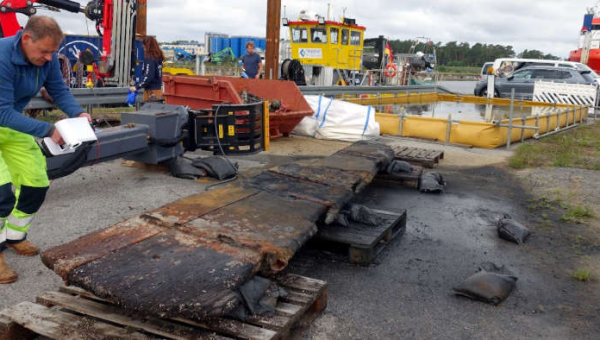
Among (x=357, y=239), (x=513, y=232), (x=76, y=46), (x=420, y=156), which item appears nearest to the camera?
(x=357, y=239)

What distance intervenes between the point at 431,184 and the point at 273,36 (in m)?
6.82

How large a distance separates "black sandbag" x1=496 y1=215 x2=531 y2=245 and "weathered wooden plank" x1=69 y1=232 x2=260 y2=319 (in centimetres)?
302

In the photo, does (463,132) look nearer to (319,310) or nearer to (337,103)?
(337,103)

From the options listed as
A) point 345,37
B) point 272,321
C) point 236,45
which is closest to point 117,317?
point 272,321

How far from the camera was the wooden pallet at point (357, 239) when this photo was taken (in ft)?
13.4

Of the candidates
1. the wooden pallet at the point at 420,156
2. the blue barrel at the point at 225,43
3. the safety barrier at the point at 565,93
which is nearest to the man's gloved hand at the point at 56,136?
the wooden pallet at the point at 420,156

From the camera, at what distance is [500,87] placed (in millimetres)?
19500

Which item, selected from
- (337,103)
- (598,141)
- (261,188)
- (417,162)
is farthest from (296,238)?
(598,141)

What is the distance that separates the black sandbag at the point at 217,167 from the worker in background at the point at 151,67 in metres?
2.31

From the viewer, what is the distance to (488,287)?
11.9 ft

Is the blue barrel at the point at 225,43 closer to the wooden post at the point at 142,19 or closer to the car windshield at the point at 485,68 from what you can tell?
the car windshield at the point at 485,68

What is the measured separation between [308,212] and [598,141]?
32.8ft

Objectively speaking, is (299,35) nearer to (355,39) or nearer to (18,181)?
(355,39)

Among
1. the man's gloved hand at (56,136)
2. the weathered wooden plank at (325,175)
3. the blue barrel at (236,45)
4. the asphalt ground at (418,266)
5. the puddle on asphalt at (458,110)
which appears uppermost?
the blue barrel at (236,45)
